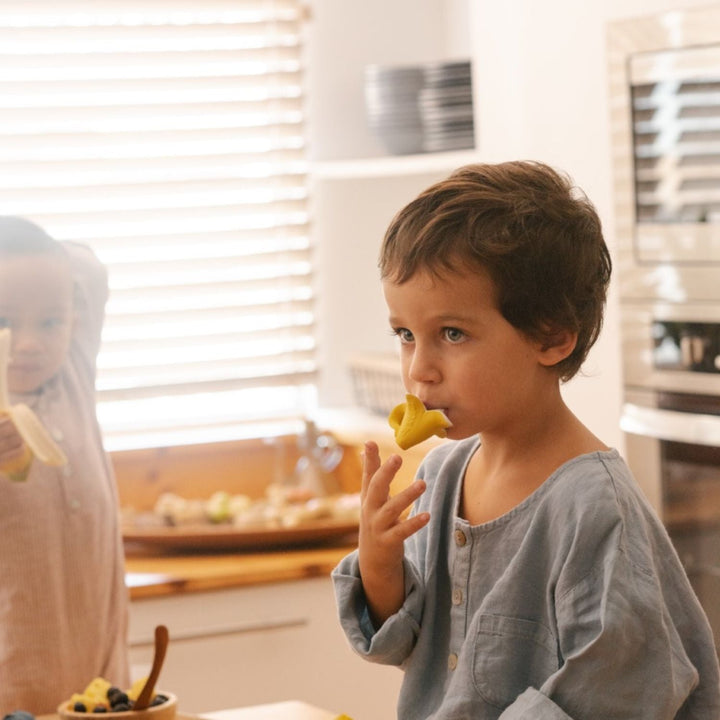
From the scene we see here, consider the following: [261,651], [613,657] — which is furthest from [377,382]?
[613,657]

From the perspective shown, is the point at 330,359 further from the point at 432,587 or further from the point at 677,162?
the point at 432,587

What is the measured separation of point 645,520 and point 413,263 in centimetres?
27

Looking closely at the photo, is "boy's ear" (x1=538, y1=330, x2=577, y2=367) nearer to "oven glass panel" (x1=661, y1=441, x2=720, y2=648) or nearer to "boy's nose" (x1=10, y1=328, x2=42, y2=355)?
"boy's nose" (x1=10, y1=328, x2=42, y2=355)

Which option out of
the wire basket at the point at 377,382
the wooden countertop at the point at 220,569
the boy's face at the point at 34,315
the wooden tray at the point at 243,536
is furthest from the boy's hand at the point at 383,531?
the wire basket at the point at 377,382

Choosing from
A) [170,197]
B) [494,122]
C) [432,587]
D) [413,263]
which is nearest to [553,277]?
[413,263]

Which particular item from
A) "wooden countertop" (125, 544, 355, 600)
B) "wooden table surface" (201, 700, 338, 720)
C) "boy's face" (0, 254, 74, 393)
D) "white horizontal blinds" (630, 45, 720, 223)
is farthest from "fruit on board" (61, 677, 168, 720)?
"white horizontal blinds" (630, 45, 720, 223)

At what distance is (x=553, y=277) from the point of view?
1.05m

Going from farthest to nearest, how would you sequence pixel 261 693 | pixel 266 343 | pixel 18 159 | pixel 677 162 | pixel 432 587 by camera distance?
pixel 266 343 → pixel 18 159 → pixel 261 693 → pixel 677 162 → pixel 432 587

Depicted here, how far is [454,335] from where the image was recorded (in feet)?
3.43

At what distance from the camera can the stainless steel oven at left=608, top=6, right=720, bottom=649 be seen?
6.68 ft

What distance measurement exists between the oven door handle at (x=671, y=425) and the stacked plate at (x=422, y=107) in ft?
2.65

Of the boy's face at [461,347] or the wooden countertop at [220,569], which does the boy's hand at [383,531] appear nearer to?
the boy's face at [461,347]

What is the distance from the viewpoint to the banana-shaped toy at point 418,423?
1037mm

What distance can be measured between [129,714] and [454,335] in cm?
62
